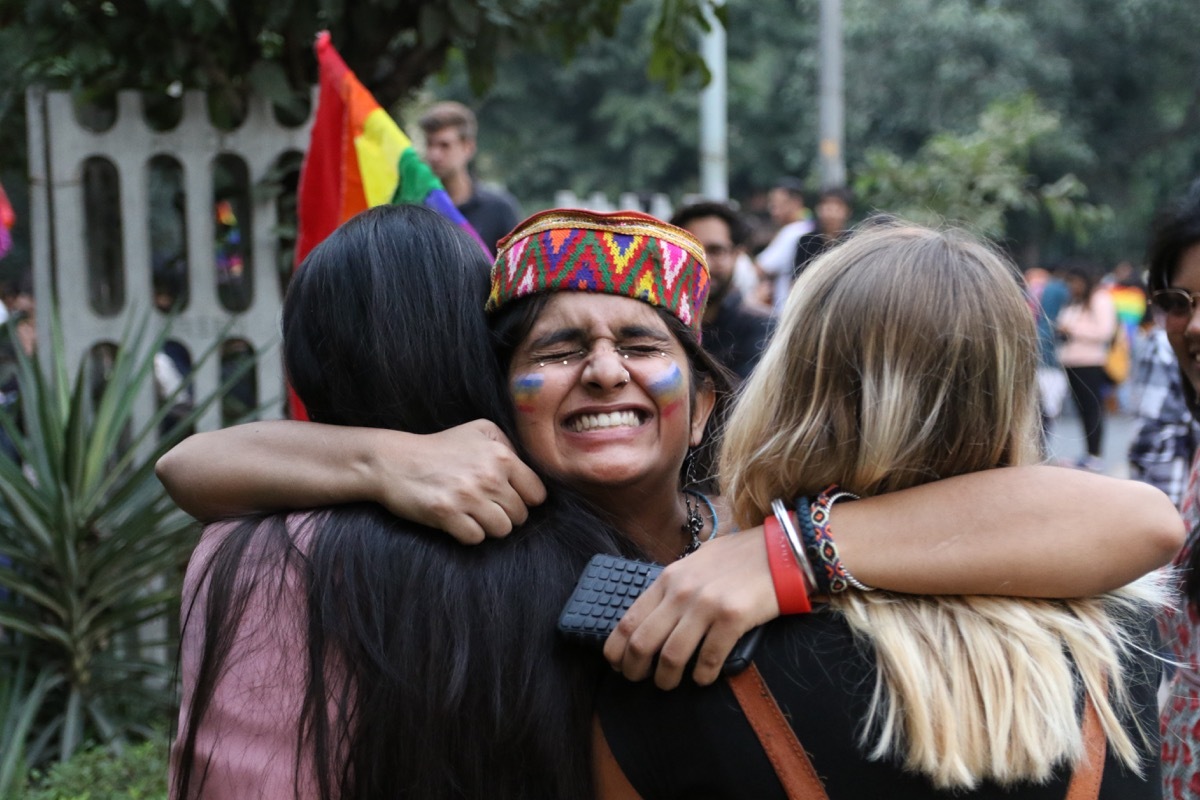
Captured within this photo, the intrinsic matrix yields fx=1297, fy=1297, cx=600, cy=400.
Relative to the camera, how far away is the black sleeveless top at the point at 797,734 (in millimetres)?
1615

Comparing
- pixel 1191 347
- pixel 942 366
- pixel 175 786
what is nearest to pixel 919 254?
pixel 942 366

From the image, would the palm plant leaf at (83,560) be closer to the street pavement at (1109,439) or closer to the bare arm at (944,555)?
the bare arm at (944,555)

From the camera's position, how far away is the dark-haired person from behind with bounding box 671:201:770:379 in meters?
5.61

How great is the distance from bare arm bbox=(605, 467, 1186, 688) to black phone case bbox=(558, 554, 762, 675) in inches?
1.6

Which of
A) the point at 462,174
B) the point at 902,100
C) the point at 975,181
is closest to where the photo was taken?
the point at 462,174

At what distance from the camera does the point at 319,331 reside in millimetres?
2141

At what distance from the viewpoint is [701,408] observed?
2.72 m

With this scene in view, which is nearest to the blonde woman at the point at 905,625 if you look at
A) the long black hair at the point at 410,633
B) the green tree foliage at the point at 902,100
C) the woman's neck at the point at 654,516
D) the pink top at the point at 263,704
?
the long black hair at the point at 410,633

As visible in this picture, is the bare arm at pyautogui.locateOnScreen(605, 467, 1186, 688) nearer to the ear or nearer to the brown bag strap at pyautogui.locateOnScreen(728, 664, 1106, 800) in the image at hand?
the brown bag strap at pyautogui.locateOnScreen(728, 664, 1106, 800)

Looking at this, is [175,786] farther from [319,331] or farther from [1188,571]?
[1188,571]

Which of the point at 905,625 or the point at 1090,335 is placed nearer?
the point at 905,625

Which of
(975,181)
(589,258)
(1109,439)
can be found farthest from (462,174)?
(1109,439)

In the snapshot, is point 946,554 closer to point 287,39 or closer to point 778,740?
point 778,740

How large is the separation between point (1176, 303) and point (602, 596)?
1.57 metres
